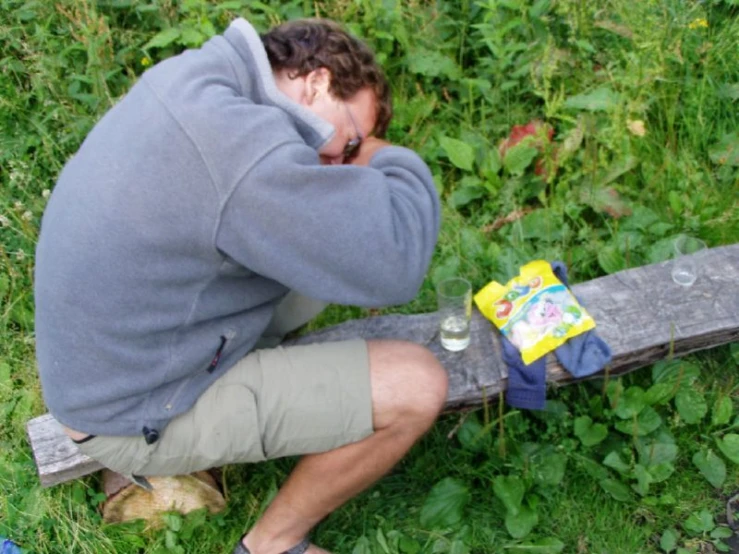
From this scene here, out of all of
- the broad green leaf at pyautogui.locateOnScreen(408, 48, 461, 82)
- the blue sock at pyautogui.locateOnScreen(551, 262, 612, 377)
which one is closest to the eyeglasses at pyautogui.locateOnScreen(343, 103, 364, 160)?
the blue sock at pyautogui.locateOnScreen(551, 262, 612, 377)

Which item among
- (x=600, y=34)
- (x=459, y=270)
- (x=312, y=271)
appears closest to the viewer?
(x=312, y=271)

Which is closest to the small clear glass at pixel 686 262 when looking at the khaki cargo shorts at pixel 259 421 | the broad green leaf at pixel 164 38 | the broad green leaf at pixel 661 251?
the broad green leaf at pixel 661 251

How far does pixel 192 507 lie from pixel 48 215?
3.66ft

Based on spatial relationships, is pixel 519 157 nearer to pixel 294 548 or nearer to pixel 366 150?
pixel 366 150

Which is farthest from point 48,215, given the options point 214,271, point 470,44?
point 470,44

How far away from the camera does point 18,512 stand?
2658 mm

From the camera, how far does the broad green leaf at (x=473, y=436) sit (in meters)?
2.71

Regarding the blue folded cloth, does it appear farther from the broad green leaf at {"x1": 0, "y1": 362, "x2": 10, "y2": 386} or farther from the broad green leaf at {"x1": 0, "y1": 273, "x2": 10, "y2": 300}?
the broad green leaf at {"x1": 0, "y1": 273, "x2": 10, "y2": 300}

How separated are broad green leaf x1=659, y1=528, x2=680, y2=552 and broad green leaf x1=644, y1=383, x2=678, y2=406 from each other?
43 cm

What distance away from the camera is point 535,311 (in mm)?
2689

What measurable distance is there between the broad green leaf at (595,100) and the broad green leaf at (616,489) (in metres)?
1.68

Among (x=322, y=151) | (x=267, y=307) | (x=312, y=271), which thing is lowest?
(x=267, y=307)

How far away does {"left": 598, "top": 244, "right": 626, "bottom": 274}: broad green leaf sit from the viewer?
10.2ft

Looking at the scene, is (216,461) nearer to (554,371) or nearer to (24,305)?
(554,371)
